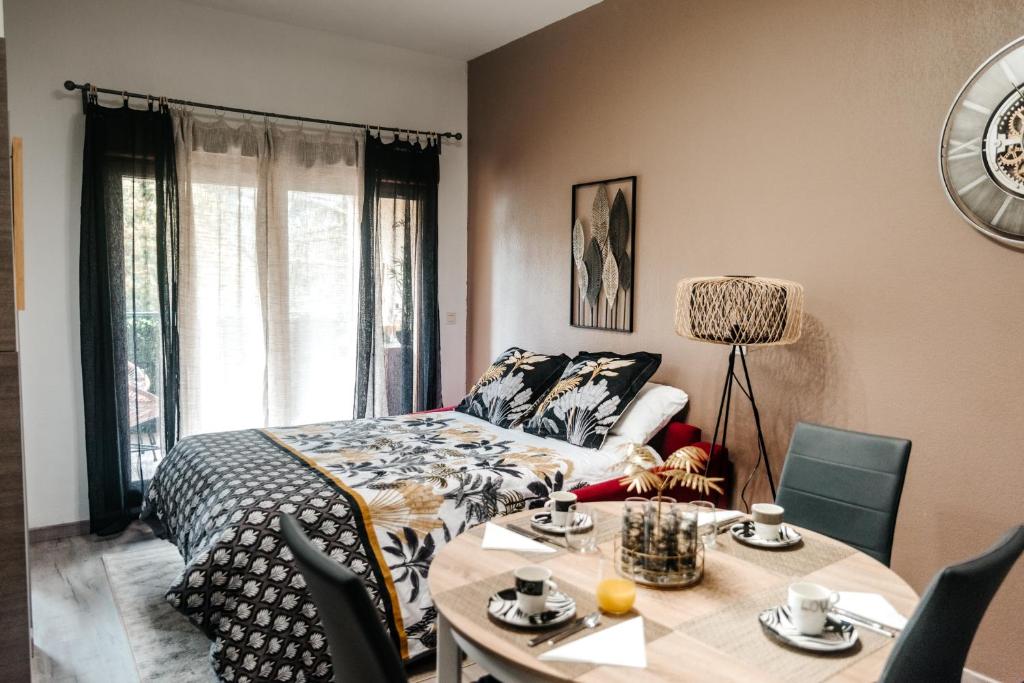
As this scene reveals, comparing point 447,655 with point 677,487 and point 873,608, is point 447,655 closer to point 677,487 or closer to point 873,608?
point 873,608

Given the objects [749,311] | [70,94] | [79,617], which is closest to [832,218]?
[749,311]

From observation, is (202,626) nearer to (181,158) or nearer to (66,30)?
(181,158)

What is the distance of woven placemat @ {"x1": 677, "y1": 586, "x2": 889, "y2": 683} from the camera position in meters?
1.20

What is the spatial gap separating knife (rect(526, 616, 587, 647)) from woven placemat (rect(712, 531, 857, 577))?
0.54 metres

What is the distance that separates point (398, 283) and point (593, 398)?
183 centimetres

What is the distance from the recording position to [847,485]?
214cm

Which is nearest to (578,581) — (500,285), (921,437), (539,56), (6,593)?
(6,593)

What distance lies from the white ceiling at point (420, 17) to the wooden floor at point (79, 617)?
3.01 m

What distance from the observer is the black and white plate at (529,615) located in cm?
133

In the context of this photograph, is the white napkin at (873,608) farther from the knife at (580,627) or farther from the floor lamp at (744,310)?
the floor lamp at (744,310)

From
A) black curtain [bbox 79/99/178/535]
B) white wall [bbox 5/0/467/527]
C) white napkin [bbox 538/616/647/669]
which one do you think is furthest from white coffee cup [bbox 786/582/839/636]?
white wall [bbox 5/0/467/527]

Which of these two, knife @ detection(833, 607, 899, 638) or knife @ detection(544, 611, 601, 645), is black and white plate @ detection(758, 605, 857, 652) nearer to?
knife @ detection(833, 607, 899, 638)

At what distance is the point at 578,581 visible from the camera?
1555 millimetres

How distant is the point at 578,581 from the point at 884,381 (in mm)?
1716
